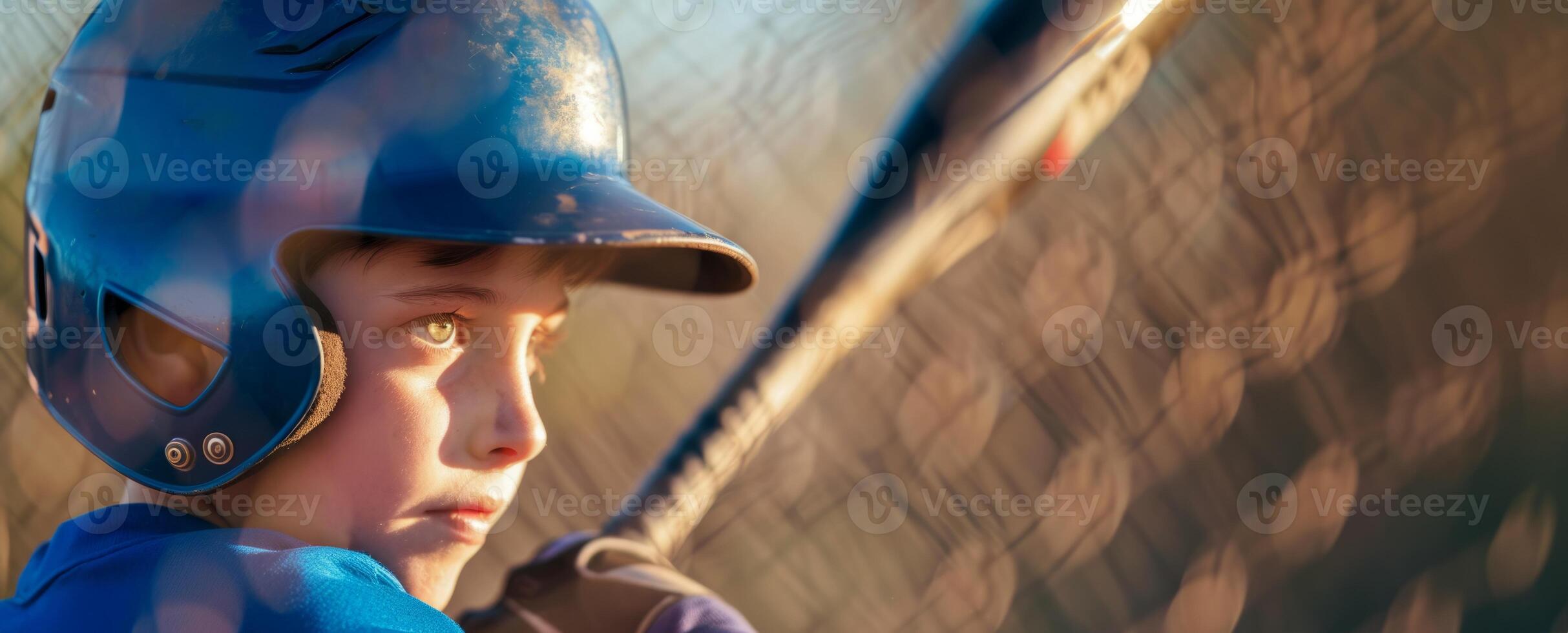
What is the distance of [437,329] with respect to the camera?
2.11ft

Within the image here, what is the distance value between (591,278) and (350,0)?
0.25m

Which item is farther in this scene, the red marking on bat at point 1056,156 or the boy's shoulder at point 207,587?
the red marking on bat at point 1056,156
